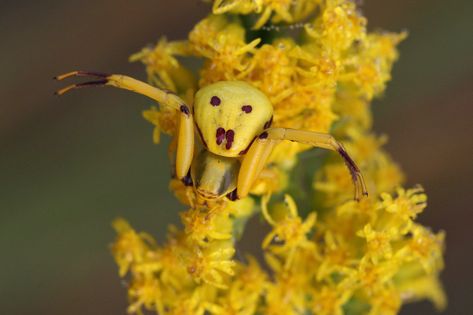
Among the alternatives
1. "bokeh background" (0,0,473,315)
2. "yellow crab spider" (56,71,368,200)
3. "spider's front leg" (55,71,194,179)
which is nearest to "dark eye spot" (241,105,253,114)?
"yellow crab spider" (56,71,368,200)

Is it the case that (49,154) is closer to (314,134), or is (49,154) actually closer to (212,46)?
(212,46)

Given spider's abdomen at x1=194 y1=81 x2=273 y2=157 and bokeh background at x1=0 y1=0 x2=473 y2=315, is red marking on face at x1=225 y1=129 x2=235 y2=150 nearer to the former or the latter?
spider's abdomen at x1=194 y1=81 x2=273 y2=157

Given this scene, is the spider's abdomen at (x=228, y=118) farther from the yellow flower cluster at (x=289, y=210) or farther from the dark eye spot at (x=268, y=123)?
the yellow flower cluster at (x=289, y=210)

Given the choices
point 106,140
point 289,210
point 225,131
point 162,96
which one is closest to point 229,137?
point 225,131

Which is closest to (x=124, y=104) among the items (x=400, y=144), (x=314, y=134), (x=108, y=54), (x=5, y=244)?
(x=108, y=54)

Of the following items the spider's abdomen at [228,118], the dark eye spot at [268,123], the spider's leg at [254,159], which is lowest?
the spider's leg at [254,159]

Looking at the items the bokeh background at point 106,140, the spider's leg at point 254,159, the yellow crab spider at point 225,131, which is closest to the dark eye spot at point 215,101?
the yellow crab spider at point 225,131
